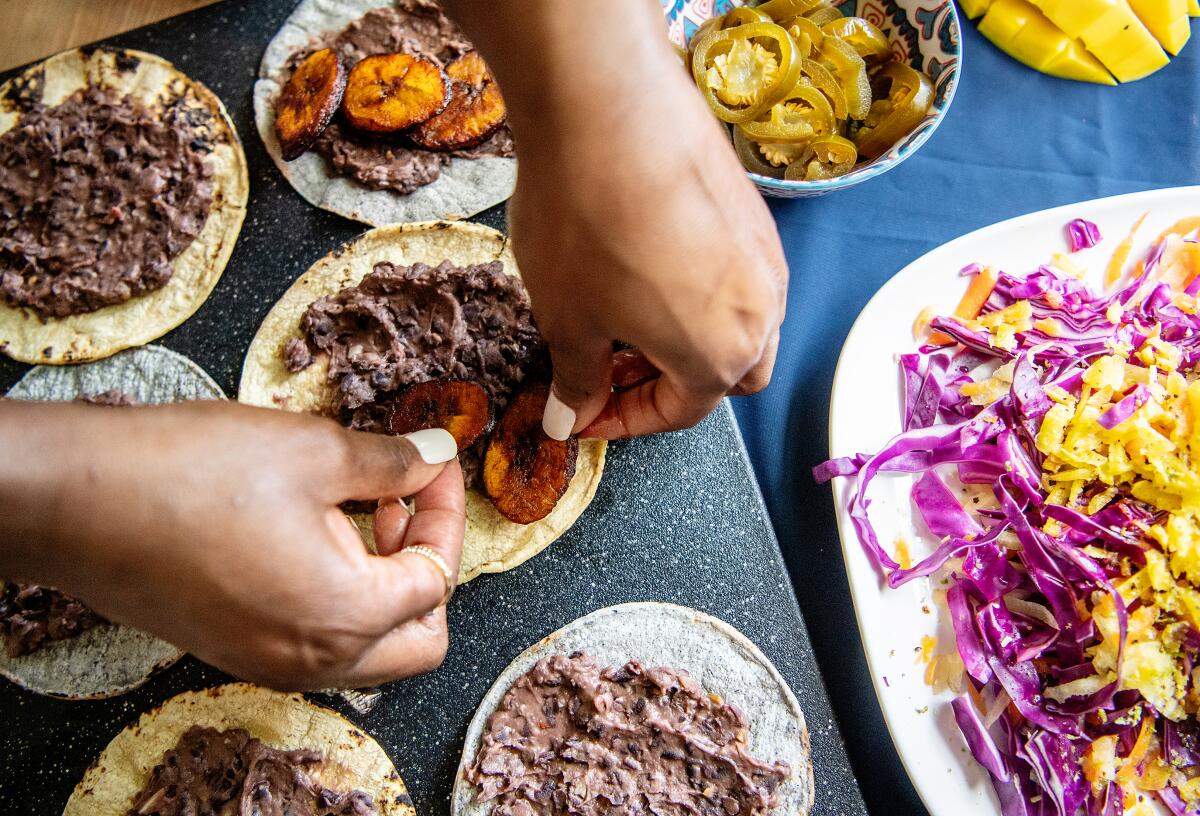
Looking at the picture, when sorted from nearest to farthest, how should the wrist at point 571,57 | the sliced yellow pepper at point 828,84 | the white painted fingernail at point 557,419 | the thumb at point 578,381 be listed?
the wrist at point 571,57, the thumb at point 578,381, the white painted fingernail at point 557,419, the sliced yellow pepper at point 828,84

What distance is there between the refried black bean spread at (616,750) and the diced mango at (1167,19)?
2388mm

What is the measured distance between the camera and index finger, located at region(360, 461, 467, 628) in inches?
53.3

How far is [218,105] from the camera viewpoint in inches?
86.5

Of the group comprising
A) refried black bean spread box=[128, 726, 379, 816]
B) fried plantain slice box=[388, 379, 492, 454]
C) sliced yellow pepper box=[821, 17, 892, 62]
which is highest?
sliced yellow pepper box=[821, 17, 892, 62]

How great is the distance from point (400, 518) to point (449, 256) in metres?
0.74

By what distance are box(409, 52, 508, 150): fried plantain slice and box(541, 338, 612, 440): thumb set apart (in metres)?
0.87

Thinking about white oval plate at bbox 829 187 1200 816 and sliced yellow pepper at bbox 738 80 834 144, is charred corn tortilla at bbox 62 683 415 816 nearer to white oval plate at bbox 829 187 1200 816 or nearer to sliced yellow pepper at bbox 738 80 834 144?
white oval plate at bbox 829 187 1200 816

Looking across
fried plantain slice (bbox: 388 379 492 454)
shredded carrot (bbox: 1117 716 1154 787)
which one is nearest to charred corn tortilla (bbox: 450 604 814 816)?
fried plantain slice (bbox: 388 379 492 454)

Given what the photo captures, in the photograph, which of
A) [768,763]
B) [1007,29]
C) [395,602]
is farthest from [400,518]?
[1007,29]

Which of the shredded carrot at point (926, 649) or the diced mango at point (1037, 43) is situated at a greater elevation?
the diced mango at point (1037, 43)

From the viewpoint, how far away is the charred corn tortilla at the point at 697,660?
1.88 metres

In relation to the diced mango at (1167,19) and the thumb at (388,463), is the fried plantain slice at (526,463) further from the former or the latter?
the diced mango at (1167,19)

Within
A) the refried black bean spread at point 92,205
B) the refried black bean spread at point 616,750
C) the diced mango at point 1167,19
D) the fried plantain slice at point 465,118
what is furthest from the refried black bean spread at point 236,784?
the diced mango at point 1167,19

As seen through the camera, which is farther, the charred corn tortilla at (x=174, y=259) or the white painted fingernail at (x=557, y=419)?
the charred corn tortilla at (x=174, y=259)
